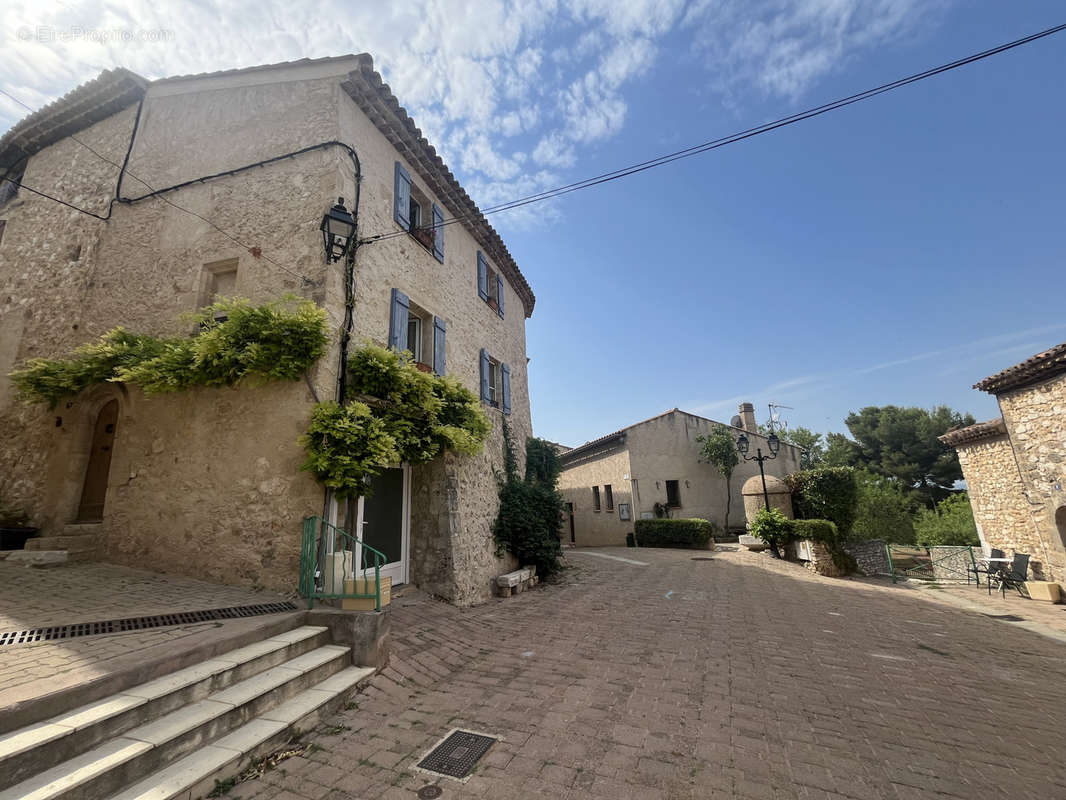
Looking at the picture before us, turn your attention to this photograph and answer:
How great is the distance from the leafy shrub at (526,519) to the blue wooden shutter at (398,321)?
3599 mm

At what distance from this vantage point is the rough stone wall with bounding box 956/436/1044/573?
33.3ft

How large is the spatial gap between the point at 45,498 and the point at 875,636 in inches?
486

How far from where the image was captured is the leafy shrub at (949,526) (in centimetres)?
1975

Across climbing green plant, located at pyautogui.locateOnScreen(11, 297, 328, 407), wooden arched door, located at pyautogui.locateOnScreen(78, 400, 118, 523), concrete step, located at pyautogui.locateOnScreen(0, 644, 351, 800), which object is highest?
climbing green plant, located at pyautogui.locateOnScreen(11, 297, 328, 407)

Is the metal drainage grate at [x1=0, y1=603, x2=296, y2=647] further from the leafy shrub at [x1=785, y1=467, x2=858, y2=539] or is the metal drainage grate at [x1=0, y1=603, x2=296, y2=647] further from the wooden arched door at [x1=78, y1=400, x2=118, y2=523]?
the leafy shrub at [x1=785, y1=467, x2=858, y2=539]

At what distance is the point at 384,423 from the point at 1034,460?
13060 mm

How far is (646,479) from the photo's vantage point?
19.0 m

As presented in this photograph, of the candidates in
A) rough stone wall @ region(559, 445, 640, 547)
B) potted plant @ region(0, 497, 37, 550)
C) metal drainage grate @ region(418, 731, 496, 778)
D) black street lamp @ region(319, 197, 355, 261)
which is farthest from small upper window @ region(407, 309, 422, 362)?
rough stone wall @ region(559, 445, 640, 547)

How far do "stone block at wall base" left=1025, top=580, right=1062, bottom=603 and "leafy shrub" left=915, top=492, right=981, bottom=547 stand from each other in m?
13.5

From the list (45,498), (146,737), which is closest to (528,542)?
(146,737)

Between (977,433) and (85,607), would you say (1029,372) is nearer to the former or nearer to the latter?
(977,433)

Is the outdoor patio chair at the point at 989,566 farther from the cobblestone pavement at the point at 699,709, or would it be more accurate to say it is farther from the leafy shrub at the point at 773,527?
the cobblestone pavement at the point at 699,709

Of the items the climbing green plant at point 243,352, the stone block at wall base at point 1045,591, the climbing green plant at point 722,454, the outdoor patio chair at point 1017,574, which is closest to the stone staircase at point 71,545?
the climbing green plant at point 243,352

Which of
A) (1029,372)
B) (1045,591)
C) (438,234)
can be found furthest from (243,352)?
(1045,591)
